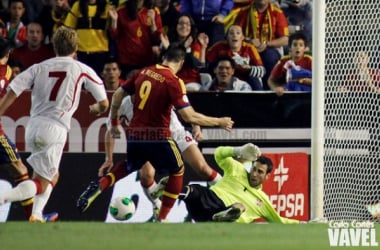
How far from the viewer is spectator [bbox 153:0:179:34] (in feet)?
35.9

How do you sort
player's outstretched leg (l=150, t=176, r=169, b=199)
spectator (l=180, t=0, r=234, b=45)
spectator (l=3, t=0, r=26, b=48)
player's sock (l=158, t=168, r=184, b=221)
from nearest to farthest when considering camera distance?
player's sock (l=158, t=168, r=184, b=221)
player's outstretched leg (l=150, t=176, r=169, b=199)
spectator (l=3, t=0, r=26, b=48)
spectator (l=180, t=0, r=234, b=45)

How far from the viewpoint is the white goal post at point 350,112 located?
906 centimetres

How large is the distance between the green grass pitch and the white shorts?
0.66m

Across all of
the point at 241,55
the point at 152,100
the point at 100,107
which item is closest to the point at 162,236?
the point at 100,107

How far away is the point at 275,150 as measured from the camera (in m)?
9.59

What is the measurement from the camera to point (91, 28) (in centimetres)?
1068

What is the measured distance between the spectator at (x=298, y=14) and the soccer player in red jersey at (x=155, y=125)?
2.51 metres

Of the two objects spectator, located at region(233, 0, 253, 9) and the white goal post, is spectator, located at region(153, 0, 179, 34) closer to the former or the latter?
spectator, located at region(233, 0, 253, 9)

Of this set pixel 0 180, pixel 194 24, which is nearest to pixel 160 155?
pixel 0 180

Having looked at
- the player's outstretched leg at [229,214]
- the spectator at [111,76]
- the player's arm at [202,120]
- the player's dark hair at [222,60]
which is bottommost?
the player's outstretched leg at [229,214]

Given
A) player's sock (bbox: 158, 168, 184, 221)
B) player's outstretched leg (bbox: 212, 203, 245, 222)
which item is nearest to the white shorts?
player's sock (bbox: 158, 168, 184, 221)

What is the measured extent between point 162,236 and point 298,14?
4.29 m

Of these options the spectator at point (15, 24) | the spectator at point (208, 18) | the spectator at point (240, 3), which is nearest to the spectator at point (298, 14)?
the spectator at point (240, 3)
